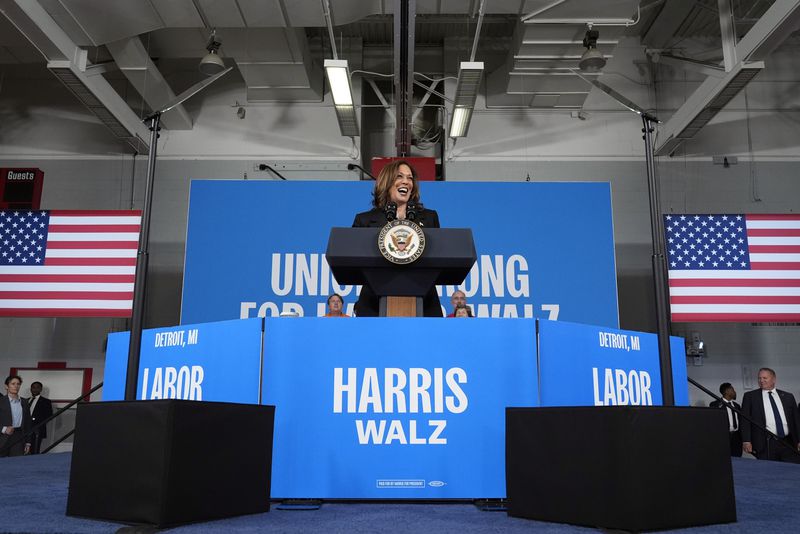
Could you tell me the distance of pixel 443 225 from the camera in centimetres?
713

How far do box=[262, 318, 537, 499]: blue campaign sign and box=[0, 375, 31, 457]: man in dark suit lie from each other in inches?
262

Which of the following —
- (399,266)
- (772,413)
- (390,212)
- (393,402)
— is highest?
(390,212)

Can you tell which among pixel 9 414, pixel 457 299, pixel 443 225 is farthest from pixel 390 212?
pixel 9 414

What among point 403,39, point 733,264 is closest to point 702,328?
point 733,264

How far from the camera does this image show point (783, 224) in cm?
727

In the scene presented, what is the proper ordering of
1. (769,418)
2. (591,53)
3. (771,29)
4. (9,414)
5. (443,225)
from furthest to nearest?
(9,414), (591,53), (443,225), (769,418), (771,29)

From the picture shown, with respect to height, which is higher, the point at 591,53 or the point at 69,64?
the point at 591,53

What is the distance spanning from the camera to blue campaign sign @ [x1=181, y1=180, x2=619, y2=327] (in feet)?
22.9

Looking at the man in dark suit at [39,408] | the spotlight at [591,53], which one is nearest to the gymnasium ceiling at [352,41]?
the spotlight at [591,53]

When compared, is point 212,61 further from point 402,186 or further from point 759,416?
point 759,416

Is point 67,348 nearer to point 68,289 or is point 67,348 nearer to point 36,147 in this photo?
point 68,289

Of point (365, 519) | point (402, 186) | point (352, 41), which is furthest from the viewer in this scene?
point (352, 41)

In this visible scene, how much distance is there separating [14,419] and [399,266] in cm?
705

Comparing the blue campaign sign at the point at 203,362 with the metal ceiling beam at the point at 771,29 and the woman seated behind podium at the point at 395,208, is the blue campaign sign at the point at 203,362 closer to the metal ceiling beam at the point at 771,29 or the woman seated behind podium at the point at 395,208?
the woman seated behind podium at the point at 395,208
